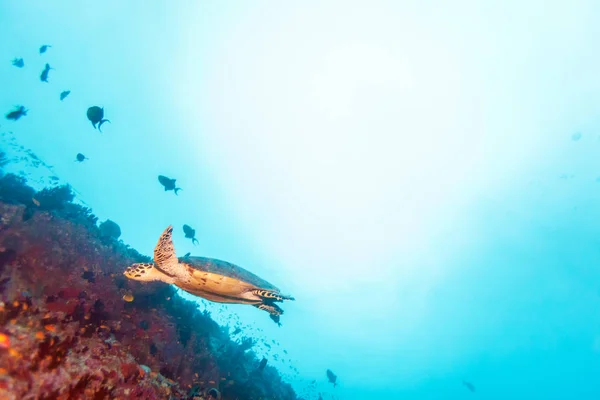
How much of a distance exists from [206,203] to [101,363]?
223 ft

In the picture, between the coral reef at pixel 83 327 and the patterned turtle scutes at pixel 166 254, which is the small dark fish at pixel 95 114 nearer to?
the coral reef at pixel 83 327

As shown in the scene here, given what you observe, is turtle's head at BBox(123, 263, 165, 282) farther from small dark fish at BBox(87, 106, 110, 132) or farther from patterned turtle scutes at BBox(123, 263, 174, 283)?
small dark fish at BBox(87, 106, 110, 132)

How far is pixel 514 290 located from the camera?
55031 millimetres

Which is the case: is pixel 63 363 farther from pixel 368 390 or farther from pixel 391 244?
pixel 368 390

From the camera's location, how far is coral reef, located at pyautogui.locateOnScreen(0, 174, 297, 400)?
13.5 ft

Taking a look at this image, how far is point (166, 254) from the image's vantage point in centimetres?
595

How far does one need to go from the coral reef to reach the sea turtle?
1548mm

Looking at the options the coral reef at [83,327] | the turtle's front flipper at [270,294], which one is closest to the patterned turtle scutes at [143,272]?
the coral reef at [83,327]

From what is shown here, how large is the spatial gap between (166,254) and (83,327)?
2.03 metres

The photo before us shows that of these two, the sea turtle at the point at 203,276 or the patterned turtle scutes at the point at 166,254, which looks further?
the sea turtle at the point at 203,276

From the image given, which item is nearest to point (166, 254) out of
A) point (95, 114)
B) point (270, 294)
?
point (270, 294)

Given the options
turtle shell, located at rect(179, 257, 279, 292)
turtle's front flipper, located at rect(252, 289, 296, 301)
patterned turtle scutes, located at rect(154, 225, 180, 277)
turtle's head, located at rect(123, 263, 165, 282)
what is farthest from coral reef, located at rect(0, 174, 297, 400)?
turtle's front flipper, located at rect(252, 289, 296, 301)

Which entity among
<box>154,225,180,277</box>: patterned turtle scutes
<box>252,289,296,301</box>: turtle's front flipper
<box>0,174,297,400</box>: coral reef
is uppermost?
<box>252,289,296,301</box>: turtle's front flipper

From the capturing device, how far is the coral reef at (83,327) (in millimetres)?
4102
